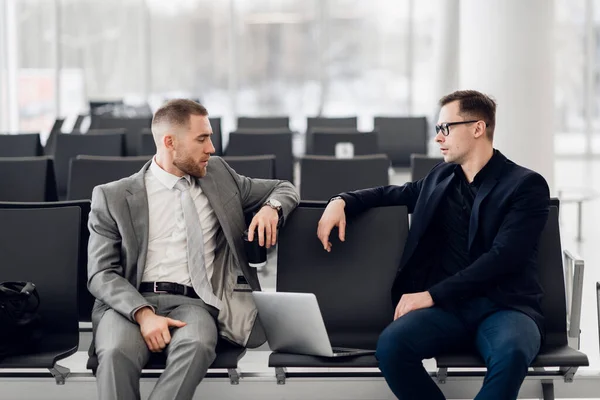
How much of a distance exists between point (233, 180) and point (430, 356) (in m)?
0.98

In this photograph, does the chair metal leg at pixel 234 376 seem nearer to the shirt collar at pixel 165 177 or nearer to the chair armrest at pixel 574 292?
the shirt collar at pixel 165 177

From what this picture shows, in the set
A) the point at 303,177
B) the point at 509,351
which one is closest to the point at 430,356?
the point at 509,351

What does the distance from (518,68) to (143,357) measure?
16.7 feet

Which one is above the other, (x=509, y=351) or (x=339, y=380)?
(x=509, y=351)

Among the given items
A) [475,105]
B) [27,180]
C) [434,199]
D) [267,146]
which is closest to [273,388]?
[434,199]

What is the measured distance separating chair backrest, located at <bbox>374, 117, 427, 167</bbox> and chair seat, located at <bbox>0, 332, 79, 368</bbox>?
5.43m

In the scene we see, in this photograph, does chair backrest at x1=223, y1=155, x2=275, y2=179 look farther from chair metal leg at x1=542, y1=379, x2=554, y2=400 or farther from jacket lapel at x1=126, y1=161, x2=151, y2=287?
chair metal leg at x1=542, y1=379, x2=554, y2=400

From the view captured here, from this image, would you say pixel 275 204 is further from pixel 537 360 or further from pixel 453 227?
pixel 537 360

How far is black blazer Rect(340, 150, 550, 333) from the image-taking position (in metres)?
3.23

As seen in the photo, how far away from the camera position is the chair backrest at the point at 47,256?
11.5 ft

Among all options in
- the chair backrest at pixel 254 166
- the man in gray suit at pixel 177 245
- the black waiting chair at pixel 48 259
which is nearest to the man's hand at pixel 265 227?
the man in gray suit at pixel 177 245

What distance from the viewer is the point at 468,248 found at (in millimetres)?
3348

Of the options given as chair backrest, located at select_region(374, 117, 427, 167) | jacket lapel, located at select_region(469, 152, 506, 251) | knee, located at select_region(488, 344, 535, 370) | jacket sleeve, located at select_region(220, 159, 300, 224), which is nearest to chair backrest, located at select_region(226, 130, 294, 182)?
chair backrest, located at select_region(374, 117, 427, 167)

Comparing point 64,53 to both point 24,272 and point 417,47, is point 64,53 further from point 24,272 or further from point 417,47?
point 24,272
